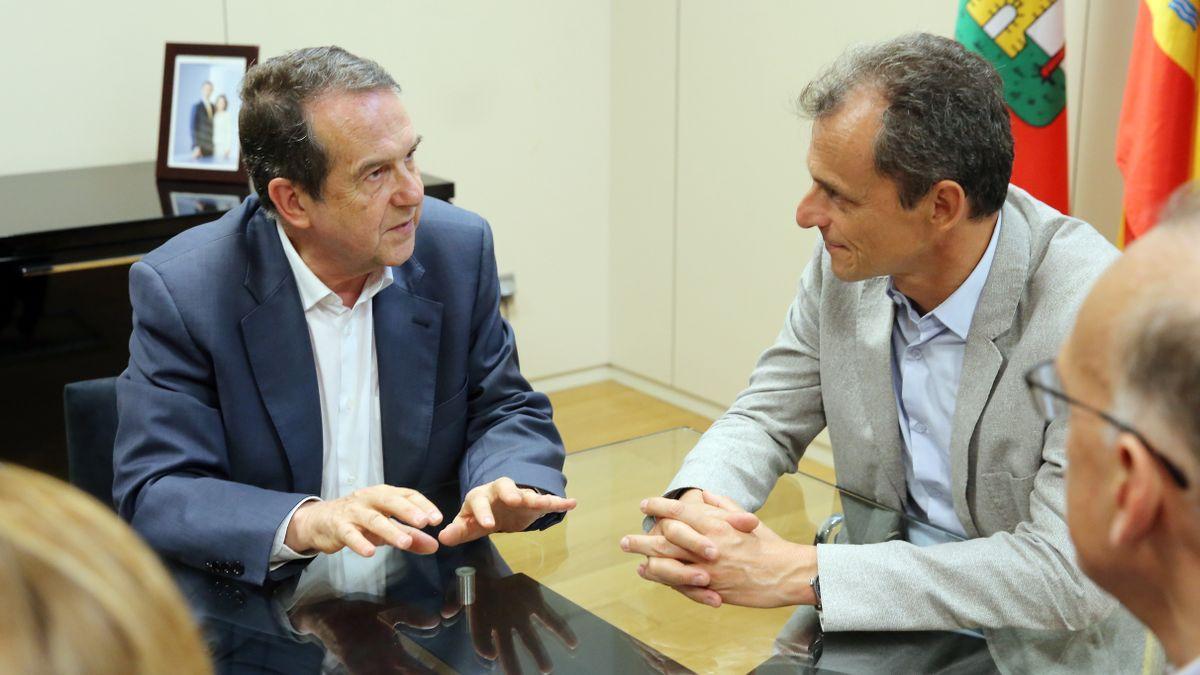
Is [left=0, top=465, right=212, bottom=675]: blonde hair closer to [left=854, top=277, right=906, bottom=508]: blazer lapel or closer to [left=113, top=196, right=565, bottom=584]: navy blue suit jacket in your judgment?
[left=113, top=196, right=565, bottom=584]: navy blue suit jacket

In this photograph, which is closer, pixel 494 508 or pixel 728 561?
pixel 728 561

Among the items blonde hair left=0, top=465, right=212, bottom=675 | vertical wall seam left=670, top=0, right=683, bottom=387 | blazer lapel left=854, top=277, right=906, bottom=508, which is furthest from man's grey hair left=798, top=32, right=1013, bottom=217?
vertical wall seam left=670, top=0, right=683, bottom=387

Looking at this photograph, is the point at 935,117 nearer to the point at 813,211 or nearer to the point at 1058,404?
the point at 813,211

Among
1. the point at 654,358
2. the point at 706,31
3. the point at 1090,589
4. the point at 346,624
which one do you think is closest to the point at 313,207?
the point at 346,624

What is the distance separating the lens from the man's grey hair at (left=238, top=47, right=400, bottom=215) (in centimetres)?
209

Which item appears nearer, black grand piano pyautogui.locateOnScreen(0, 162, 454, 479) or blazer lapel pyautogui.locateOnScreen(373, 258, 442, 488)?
blazer lapel pyautogui.locateOnScreen(373, 258, 442, 488)

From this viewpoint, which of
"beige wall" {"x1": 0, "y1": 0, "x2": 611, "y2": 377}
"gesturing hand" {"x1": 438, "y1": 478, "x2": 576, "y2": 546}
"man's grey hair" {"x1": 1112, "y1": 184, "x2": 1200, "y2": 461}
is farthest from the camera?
"beige wall" {"x1": 0, "y1": 0, "x2": 611, "y2": 377}

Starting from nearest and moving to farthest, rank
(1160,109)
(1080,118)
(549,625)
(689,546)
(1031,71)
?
(549,625)
(689,546)
(1160,109)
(1031,71)
(1080,118)

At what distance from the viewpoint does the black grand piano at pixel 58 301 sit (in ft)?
9.80

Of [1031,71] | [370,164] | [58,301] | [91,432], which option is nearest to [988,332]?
[370,164]

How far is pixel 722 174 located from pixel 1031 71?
4.63ft

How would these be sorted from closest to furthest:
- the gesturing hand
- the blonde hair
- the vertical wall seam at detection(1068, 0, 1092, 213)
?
the blonde hair < the gesturing hand < the vertical wall seam at detection(1068, 0, 1092, 213)

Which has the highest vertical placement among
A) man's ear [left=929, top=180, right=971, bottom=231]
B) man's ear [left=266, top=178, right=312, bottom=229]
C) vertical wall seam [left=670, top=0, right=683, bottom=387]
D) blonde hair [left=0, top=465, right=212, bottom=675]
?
blonde hair [left=0, top=465, right=212, bottom=675]

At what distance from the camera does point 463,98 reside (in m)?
4.32
